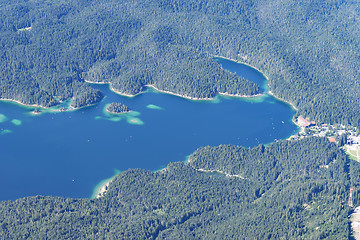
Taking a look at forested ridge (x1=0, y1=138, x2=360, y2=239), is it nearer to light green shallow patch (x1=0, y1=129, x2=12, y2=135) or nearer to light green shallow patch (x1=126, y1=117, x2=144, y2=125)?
light green shallow patch (x1=126, y1=117, x2=144, y2=125)

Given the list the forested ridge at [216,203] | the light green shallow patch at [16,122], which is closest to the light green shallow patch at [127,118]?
the light green shallow patch at [16,122]

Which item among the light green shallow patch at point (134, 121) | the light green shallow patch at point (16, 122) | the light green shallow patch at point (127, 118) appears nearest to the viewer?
the light green shallow patch at point (16, 122)

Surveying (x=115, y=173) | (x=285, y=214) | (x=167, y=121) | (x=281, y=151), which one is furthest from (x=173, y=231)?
(x=167, y=121)

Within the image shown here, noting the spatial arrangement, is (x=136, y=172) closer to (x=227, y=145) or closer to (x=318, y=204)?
(x=227, y=145)

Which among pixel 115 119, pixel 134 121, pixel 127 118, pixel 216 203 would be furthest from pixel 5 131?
pixel 216 203

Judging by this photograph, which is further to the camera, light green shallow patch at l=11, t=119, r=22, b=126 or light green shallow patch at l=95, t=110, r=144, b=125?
light green shallow patch at l=95, t=110, r=144, b=125

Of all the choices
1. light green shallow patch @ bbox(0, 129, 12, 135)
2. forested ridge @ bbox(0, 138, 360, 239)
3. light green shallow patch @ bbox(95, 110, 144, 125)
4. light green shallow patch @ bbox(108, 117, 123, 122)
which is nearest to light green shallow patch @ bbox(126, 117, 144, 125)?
light green shallow patch @ bbox(95, 110, 144, 125)

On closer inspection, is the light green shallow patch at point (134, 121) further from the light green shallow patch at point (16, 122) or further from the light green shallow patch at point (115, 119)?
the light green shallow patch at point (16, 122)

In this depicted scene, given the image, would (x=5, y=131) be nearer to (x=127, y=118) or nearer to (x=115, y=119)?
(x=115, y=119)
